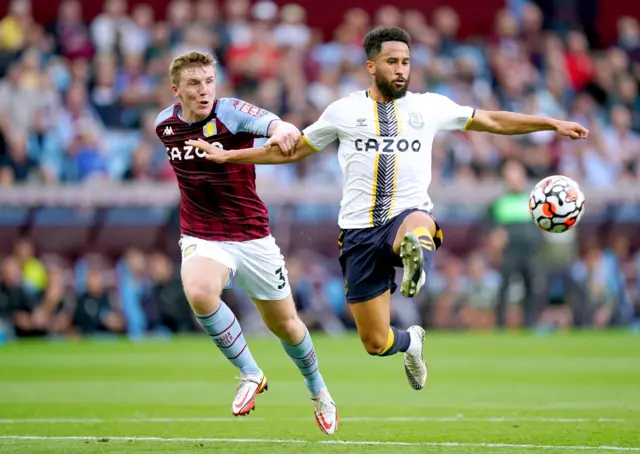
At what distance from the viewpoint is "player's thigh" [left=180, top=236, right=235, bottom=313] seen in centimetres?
852

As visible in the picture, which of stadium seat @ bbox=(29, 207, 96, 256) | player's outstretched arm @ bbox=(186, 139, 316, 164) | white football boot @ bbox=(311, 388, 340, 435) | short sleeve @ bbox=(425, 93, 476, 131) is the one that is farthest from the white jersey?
stadium seat @ bbox=(29, 207, 96, 256)

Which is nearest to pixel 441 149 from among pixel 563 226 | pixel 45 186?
pixel 45 186

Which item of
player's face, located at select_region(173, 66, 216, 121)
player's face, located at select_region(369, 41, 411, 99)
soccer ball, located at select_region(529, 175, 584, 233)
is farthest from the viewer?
soccer ball, located at select_region(529, 175, 584, 233)

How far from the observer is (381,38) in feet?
30.0

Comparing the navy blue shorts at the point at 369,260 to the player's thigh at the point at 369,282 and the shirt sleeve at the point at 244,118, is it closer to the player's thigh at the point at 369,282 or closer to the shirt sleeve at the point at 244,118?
the player's thigh at the point at 369,282

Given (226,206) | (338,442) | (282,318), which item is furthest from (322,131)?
(338,442)

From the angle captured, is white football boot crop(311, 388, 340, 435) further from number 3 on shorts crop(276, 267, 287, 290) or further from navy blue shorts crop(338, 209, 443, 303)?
number 3 on shorts crop(276, 267, 287, 290)

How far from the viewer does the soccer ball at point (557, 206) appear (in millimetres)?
9523

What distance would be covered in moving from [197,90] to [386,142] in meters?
1.46

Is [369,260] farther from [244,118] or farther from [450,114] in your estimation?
[244,118]

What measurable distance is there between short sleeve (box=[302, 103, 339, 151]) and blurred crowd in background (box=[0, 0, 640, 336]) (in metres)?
10.7

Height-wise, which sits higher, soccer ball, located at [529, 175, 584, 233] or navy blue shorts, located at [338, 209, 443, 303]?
soccer ball, located at [529, 175, 584, 233]

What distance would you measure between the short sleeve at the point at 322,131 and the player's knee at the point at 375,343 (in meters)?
1.49

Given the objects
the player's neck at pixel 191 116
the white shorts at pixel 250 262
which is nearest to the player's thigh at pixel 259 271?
the white shorts at pixel 250 262
